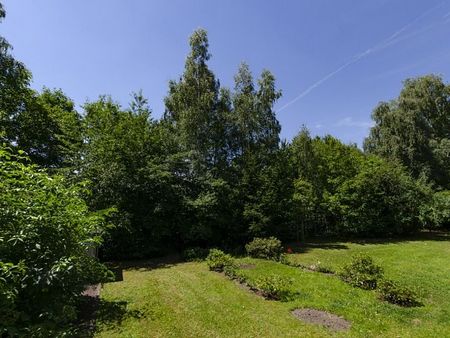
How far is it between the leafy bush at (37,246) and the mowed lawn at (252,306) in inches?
72.2

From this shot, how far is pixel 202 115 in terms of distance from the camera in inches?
763

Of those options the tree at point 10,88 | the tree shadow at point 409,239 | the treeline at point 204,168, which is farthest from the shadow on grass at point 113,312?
the tree shadow at point 409,239

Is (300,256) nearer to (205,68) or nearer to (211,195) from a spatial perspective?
(211,195)

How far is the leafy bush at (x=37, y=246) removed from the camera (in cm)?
431

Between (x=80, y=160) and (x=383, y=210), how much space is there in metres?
18.7

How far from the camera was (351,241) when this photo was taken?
20.0 m

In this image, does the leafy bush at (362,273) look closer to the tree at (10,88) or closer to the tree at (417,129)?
the tree at (10,88)

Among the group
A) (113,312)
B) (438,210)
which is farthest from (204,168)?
(438,210)

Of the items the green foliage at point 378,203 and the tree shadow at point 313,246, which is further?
the green foliage at point 378,203

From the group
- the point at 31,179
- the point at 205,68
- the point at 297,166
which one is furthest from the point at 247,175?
the point at 31,179

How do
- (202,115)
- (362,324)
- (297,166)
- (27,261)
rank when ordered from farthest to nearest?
1. (297,166)
2. (202,115)
3. (362,324)
4. (27,261)

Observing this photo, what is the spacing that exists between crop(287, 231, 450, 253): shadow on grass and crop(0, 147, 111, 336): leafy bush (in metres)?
13.4

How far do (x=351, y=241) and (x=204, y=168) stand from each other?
10381mm

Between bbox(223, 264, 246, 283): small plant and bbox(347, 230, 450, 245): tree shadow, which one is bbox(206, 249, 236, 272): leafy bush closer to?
bbox(223, 264, 246, 283): small plant
